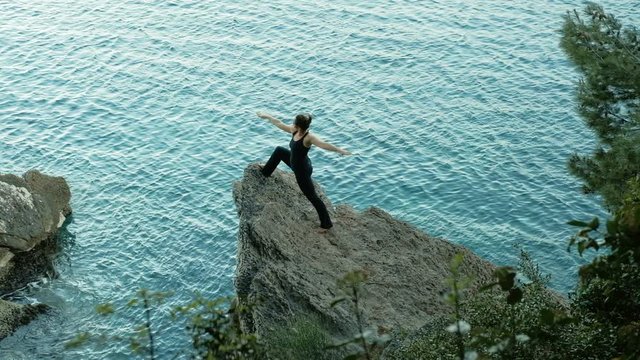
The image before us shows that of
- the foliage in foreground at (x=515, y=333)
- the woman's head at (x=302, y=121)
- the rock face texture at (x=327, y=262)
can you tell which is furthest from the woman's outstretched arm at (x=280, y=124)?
the foliage in foreground at (x=515, y=333)

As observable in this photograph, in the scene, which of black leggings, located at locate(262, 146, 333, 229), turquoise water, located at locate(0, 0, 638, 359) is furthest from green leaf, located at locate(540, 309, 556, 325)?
turquoise water, located at locate(0, 0, 638, 359)

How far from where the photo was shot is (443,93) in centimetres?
4441

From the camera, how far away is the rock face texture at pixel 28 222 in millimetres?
32594

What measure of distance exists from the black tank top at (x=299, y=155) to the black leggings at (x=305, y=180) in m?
0.11

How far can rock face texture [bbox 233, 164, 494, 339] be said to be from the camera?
63.8 ft

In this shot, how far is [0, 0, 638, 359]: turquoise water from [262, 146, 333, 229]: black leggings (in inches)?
307

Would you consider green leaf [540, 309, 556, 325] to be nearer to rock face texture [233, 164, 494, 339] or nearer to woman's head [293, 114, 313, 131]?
rock face texture [233, 164, 494, 339]

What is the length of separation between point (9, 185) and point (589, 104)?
2319 centimetres

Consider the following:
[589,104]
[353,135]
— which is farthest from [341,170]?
[589,104]

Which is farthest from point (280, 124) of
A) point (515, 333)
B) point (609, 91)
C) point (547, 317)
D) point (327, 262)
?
point (547, 317)

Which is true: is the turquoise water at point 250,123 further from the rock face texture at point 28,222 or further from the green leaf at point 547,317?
the green leaf at point 547,317

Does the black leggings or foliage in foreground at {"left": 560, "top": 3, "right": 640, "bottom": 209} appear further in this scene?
the black leggings

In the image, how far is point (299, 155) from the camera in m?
22.0

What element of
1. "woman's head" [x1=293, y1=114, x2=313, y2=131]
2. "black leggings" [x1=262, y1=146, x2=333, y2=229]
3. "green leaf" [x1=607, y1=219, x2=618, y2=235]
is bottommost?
"black leggings" [x1=262, y1=146, x2=333, y2=229]
